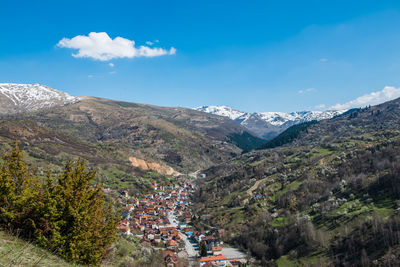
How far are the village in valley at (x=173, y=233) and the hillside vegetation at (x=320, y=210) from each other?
618 centimetres

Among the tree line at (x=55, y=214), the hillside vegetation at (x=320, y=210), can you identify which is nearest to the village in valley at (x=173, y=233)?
the hillside vegetation at (x=320, y=210)

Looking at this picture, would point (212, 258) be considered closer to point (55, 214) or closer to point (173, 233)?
point (173, 233)

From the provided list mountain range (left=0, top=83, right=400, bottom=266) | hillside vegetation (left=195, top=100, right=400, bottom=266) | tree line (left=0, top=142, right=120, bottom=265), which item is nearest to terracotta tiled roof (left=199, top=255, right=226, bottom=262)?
mountain range (left=0, top=83, right=400, bottom=266)

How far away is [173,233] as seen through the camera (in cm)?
7475

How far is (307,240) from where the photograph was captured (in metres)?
60.8

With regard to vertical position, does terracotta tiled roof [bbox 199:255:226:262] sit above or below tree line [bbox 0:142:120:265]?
below

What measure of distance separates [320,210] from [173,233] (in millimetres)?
44881

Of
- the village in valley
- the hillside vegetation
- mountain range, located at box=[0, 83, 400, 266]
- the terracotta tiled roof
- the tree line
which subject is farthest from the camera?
the village in valley

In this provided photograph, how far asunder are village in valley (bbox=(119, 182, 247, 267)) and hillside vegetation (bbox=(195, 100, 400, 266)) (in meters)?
6.18

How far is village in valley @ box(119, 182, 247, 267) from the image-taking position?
5912cm

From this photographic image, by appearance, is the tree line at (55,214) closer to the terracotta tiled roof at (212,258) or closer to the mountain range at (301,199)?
the mountain range at (301,199)

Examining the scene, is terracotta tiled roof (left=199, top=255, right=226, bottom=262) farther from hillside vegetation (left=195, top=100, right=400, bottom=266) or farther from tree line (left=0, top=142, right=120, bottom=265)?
tree line (left=0, top=142, right=120, bottom=265)

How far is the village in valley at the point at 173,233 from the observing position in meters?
59.1

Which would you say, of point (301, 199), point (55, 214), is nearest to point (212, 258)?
point (301, 199)
